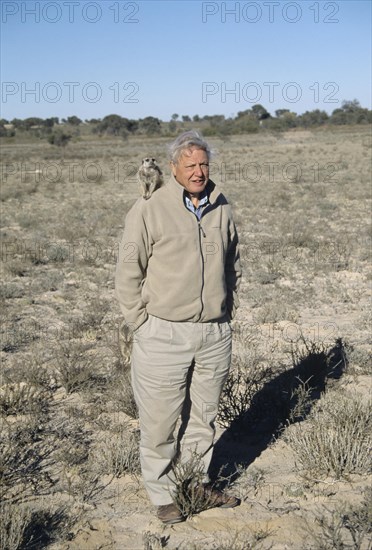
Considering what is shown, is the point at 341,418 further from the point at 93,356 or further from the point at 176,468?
the point at 93,356

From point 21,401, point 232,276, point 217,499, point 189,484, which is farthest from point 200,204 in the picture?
point 21,401

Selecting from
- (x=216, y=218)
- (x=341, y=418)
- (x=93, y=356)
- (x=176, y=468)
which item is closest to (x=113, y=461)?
(x=176, y=468)

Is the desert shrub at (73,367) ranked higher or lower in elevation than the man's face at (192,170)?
lower

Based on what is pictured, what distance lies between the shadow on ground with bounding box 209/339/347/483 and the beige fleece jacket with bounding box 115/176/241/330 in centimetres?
125

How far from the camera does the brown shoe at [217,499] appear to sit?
3434 millimetres

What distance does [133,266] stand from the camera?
3062 mm

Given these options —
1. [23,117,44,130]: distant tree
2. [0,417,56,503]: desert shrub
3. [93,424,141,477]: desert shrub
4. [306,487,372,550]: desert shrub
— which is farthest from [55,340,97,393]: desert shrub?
[23,117,44,130]: distant tree

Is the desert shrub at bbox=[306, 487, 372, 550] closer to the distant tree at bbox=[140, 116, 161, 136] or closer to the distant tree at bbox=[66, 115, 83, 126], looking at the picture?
the distant tree at bbox=[140, 116, 161, 136]

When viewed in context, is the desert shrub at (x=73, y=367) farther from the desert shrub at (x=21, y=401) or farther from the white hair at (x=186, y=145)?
the white hair at (x=186, y=145)

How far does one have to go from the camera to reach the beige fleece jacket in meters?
3.02

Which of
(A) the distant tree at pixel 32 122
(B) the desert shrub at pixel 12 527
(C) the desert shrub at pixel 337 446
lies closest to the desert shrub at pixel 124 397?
(C) the desert shrub at pixel 337 446

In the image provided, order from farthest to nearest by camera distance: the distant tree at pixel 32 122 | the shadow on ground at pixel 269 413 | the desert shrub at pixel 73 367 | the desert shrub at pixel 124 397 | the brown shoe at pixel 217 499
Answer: the distant tree at pixel 32 122, the desert shrub at pixel 73 367, the desert shrub at pixel 124 397, the shadow on ground at pixel 269 413, the brown shoe at pixel 217 499

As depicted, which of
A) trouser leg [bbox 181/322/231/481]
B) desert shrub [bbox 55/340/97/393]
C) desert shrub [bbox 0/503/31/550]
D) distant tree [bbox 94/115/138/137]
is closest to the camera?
desert shrub [bbox 0/503/31/550]

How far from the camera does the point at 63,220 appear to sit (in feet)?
48.7
